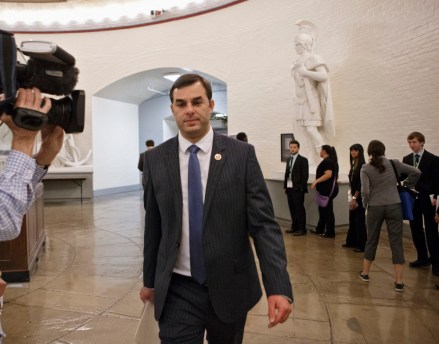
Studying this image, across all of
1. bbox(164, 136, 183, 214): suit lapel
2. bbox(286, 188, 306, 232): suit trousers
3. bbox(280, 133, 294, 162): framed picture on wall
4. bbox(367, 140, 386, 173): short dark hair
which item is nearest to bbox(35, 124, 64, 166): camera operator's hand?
bbox(164, 136, 183, 214): suit lapel

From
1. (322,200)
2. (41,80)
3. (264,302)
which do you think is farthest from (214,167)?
(322,200)

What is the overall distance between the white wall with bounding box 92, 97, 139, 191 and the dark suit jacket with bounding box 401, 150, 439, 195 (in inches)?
401

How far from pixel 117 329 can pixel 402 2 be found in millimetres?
6659

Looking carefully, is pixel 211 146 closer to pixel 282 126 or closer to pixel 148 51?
pixel 282 126

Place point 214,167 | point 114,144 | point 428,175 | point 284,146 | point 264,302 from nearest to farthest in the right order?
point 214,167, point 264,302, point 428,175, point 284,146, point 114,144

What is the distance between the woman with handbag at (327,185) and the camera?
20.6 feet

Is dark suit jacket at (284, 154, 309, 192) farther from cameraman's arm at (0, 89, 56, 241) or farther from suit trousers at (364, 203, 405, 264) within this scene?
cameraman's arm at (0, 89, 56, 241)

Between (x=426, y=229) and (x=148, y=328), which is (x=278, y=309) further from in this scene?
(x=426, y=229)

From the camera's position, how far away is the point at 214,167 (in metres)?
1.70

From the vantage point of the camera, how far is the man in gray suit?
164 centimetres

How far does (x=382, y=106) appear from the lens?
735 centimetres

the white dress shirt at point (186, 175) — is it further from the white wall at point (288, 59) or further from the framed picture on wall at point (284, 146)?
the framed picture on wall at point (284, 146)

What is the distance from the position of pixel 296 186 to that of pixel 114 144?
8662 mm

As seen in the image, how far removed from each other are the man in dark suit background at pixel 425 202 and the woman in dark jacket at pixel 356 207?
0.68 m
